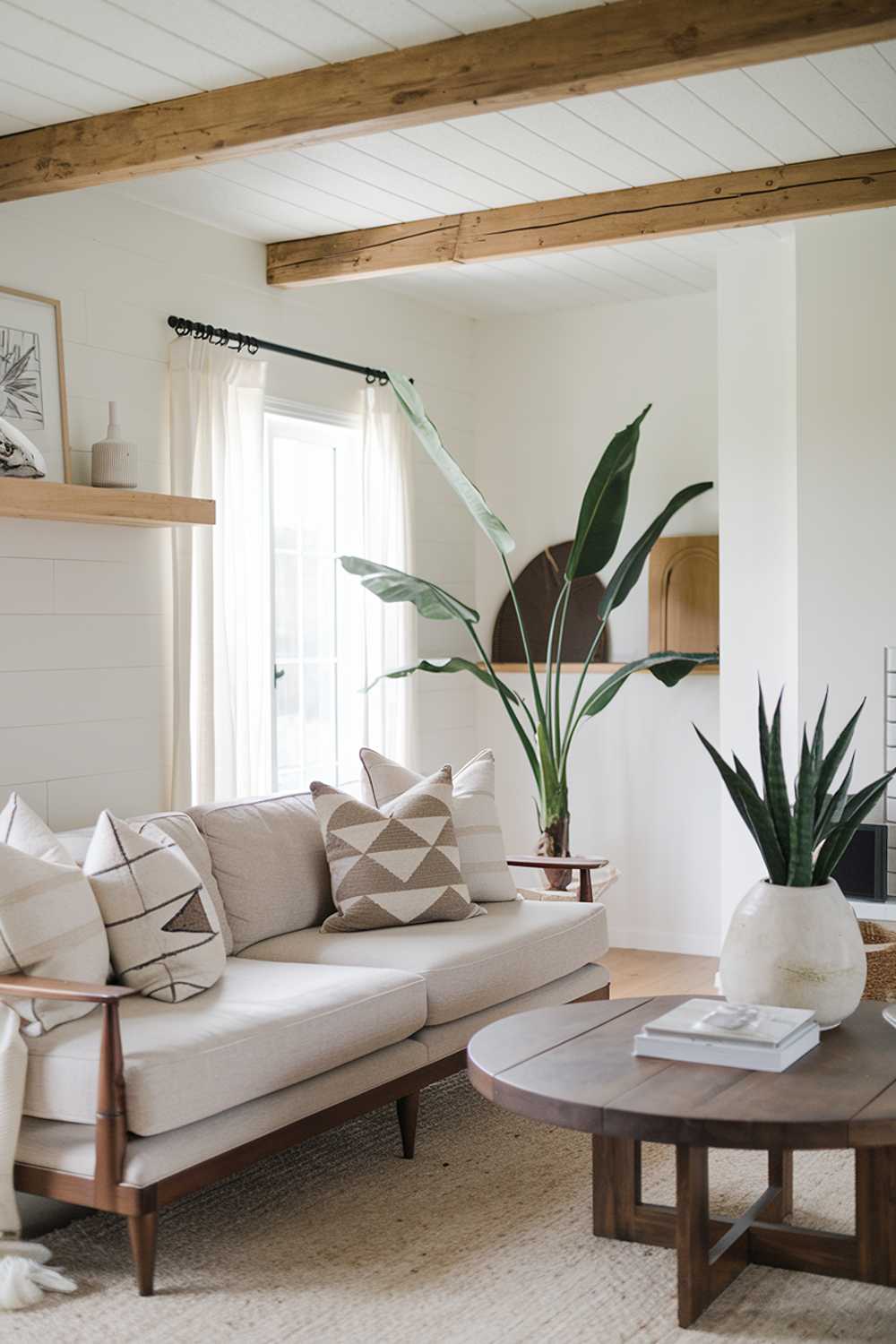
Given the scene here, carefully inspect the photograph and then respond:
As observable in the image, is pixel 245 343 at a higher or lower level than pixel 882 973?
higher

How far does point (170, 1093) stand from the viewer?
9.04 feet

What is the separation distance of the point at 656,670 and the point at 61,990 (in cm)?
310

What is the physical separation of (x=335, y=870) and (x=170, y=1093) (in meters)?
1.32

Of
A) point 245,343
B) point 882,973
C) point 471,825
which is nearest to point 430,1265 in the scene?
point 471,825

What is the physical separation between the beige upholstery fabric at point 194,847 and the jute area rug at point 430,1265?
2.02 ft

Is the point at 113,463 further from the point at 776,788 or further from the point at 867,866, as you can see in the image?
the point at 867,866

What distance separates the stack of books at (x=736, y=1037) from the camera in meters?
2.65

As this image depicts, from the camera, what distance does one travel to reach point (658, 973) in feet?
18.1

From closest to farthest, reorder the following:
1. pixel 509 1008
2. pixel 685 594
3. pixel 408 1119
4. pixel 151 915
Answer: pixel 151 915 → pixel 408 1119 → pixel 509 1008 → pixel 685 594

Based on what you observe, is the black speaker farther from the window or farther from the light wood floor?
the window

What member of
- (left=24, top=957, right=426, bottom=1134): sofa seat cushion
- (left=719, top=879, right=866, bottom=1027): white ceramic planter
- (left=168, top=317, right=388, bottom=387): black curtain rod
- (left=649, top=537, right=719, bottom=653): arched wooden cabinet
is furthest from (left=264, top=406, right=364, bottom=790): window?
(left=719, top=879, right=866, bottom=1027): white ceramic planter

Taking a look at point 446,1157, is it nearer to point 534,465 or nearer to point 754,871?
point 754,871

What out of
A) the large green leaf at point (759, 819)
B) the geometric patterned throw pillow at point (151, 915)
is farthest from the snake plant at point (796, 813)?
the geometric patterned throw pillow at point (151, 915)

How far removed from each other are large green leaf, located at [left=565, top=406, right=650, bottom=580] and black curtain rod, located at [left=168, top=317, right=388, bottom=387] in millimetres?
1061
